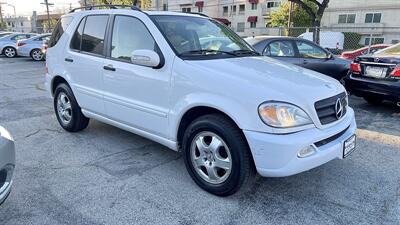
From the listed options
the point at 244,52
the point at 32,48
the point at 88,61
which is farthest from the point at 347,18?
the point at 88,61

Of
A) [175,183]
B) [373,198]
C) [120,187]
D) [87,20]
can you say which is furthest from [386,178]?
[87,20]

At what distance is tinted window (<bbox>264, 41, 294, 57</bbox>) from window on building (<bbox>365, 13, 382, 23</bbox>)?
33980 millimetres

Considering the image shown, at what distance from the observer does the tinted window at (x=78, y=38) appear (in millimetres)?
4688

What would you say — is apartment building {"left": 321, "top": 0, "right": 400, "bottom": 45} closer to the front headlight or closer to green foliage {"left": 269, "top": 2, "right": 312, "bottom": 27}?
green foliage {"left": 269, "top": 2, "right": 312, "bottom": 27}

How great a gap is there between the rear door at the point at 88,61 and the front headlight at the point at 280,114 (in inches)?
90.8

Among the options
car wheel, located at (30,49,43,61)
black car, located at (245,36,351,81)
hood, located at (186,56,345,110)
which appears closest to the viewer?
hood, located at (186,56,345,110)

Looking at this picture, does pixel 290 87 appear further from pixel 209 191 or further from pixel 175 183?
pixel 175 183

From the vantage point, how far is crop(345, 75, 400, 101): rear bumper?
18.5 ft

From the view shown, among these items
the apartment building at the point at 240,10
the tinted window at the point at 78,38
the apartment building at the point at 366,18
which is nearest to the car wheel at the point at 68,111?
the tinted window at the point at 78,38

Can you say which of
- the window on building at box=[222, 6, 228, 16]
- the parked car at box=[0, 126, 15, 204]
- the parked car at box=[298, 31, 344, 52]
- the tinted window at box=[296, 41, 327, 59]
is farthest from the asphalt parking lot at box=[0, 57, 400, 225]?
the window on building at box=[222, 6, 228, 16]

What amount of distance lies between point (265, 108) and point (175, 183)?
135 centimetres

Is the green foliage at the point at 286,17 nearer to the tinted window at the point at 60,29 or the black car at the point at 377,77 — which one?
the black car at the point at 377,77

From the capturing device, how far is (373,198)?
3.31 m

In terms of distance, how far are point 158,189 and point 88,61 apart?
2029 millimetres
